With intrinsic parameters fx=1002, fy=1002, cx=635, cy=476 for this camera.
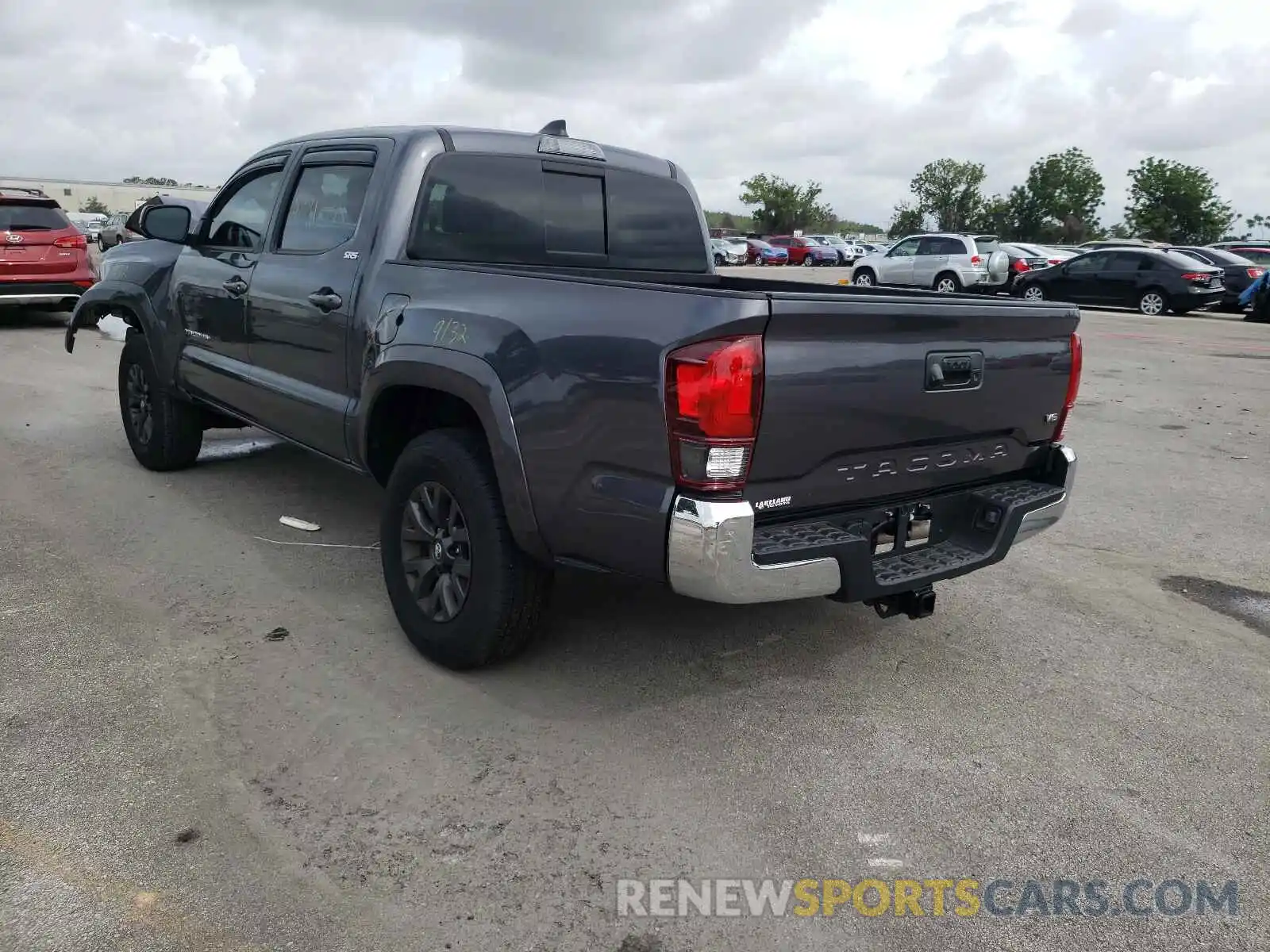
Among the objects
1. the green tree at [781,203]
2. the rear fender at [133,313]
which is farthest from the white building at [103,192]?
the rear fender at [133,313]

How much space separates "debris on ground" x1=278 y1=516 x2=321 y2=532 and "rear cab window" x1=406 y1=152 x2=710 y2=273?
1.89 m

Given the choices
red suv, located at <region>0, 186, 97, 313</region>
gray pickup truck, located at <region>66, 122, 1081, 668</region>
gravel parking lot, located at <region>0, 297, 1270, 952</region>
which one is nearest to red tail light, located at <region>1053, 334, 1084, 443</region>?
gray pickup truck, located at <region>66, 122, 1081, 668</region>

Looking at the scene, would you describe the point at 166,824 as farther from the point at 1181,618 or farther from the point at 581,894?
the point at 1181,618

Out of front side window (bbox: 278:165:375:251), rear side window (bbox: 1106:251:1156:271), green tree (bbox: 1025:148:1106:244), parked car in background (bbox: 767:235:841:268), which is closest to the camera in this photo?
front side window (bbox: 278:165:375:251)

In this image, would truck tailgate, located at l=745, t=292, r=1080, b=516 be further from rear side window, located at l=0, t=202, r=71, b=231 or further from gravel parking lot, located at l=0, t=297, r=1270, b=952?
rear side window, located at l=0, t=202, r=71, b=231

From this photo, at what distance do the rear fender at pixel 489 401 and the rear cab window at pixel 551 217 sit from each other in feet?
2.10

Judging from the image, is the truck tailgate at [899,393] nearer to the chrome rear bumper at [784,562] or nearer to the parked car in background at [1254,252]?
the chrome rear bumper at [784,562]

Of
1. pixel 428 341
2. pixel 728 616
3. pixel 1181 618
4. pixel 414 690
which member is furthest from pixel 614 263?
pixel 1181 618

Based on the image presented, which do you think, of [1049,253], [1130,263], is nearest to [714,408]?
[1130,263]

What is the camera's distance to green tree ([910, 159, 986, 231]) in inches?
2788

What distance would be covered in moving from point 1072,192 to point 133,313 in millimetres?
65286

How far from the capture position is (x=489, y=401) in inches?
128

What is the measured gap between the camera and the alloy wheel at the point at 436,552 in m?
3.54

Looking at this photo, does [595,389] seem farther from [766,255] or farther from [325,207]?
[766,255]
